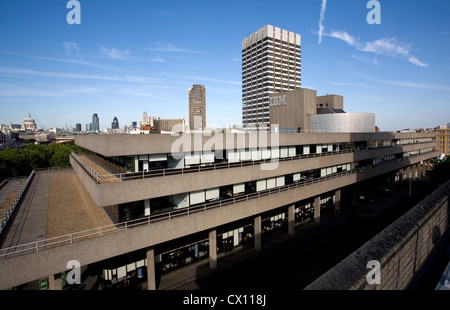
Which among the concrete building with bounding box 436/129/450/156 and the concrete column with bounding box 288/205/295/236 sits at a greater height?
the concrete building with bounding box 436/129/450/156

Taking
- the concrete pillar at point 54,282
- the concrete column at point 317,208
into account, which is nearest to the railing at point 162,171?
the concrete pillar at point 54,282

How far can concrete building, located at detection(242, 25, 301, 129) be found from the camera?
13325 cm

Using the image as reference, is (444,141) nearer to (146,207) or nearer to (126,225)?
(146,207)

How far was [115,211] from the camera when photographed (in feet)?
64.0

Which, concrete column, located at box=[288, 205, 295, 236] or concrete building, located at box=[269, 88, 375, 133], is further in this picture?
concrete building, located at box=[269, 88, 375, 133]

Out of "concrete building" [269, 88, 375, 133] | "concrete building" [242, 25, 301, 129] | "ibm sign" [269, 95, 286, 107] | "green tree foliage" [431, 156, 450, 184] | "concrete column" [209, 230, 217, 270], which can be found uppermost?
"concrete building" [242, 25, 301, 129]

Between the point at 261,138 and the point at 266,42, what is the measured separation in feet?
402

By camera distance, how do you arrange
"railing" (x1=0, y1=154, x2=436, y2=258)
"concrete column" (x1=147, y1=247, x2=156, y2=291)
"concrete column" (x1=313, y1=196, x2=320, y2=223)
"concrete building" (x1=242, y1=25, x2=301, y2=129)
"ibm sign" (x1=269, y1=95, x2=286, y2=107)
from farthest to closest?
"concrete building" (x1=242, y1=25, x2=301, y2=129)
"ibm sign" (x1=269, y1=95, x2=286, y2=107)
"concrete column" (x1=313, y1=196, x2=320, y2=223)
"concrete column" (x1=147, y1=247, x2=156, y2=291)
"railing" (x1=0, y1=154, x2=436, y2=258)

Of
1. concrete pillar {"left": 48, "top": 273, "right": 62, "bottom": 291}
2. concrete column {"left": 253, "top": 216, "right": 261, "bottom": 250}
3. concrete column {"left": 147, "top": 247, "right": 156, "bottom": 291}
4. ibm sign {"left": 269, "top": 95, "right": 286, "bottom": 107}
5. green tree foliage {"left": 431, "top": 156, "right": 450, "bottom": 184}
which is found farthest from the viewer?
ibm sign {"left": 269, "top": 95, "right": 286, "bottom": 107}

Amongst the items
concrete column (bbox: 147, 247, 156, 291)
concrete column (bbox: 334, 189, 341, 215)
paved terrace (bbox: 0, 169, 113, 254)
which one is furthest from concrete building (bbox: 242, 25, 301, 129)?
concrete column (bbox: 147, 247, 156, 291)

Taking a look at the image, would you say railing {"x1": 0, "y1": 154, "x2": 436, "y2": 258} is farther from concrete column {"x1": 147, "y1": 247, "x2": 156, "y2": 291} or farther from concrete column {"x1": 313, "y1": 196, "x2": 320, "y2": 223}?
concrete column {"x1": 313, "y1": 196, "x2": 320, "y2": 223}

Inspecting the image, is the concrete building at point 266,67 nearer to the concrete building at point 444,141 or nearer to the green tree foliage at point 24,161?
the concrete building at point 444,141

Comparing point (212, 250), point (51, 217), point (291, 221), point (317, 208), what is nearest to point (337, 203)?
point (317, 208)

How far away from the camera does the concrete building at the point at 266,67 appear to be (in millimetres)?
133250
